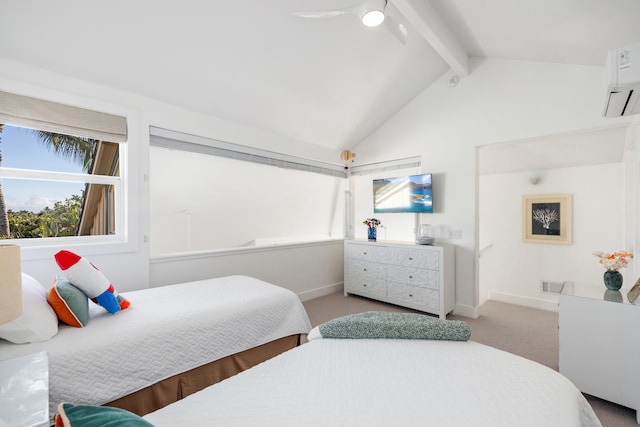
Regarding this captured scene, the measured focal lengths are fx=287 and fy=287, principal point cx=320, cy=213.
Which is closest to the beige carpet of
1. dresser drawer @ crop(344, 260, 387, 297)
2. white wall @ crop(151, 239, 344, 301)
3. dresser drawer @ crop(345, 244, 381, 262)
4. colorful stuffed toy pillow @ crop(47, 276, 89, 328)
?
dresser drawer @ crop(344, 260, 387, 297)

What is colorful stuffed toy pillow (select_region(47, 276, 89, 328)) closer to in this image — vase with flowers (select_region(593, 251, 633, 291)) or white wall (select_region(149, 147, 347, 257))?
white wall (select_region(149, 147, 347, 257))

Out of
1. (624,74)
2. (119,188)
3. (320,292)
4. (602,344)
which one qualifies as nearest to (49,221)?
(119,188)

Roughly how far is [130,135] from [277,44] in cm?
156

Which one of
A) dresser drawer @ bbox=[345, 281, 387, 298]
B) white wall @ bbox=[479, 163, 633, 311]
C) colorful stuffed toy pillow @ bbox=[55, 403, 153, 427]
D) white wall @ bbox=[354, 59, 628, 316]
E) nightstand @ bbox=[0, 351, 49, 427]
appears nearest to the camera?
colorful stuffed toy pillow @ bbox=[55, 403, 153, 427]

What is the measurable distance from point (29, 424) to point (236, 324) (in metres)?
1.15

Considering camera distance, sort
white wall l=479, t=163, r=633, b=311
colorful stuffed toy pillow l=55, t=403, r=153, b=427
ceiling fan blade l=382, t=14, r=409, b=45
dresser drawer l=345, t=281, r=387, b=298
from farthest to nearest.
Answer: dresser drawer l=345, t=281, r=387, b=298 → white wall l=479, t=163, r=633, b=311 → ceiling fan blade l=382, t=14, r=409, b=45 → colorful stuffed toy pillow l=55, t=403, r=153, b=427

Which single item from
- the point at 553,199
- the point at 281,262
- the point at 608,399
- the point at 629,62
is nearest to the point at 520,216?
the point at 553,199

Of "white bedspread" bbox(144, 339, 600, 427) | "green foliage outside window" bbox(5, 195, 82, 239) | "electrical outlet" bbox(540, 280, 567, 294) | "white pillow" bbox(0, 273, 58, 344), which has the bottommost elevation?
"electrical outlet" bbox(540, 280, 567, 294)

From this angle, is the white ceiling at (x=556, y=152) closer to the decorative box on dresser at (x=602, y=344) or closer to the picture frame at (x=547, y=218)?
the picture frame at (x=547, y=218)

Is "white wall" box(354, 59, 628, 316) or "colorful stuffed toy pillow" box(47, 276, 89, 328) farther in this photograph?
"white wall" box(354, 59, 628, 316)

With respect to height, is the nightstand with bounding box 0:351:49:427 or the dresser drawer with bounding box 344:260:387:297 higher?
the nightstand with bounding box 0:351:49:427

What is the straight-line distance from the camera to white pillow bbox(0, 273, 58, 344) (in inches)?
52.9

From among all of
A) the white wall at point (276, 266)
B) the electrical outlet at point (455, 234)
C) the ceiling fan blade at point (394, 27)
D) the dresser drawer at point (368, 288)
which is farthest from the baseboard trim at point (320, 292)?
the ceiling fan blade at point (394, 27)

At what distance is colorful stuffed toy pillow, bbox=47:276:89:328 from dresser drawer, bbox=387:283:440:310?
3.04 m
